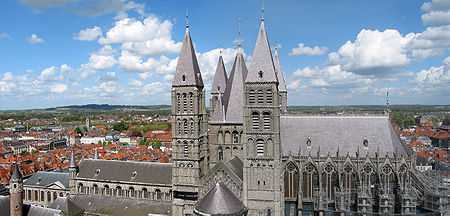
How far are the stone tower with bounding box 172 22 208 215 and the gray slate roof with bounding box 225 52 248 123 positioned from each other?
3176 millimetres

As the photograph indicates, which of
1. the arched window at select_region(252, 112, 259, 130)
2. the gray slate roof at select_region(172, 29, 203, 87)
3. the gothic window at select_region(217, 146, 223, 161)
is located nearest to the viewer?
the arched window at select_region(252, 112, 259, 130)

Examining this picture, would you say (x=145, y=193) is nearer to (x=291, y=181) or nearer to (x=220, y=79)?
(x=220, y=79)

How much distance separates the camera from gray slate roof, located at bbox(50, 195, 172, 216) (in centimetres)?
4474


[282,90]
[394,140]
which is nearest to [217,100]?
[282,90]

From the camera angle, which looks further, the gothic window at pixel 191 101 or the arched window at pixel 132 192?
the arched window at pixel 132 192

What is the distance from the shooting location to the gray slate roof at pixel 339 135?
41.5m

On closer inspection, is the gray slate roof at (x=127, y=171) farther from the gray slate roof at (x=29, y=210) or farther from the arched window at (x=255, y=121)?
the arched window at (x=255, y=121)

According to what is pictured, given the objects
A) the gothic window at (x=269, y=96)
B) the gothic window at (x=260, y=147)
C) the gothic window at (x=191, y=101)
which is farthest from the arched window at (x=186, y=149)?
the gothic window at (x=269, y=96)

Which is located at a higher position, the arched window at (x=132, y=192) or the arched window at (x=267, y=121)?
the arched window at (x=267, y=121)

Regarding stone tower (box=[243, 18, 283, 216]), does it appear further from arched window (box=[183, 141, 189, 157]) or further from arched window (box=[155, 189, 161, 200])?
arched window (box=[155, 189, 161, 200])

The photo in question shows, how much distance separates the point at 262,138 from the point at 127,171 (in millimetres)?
25125

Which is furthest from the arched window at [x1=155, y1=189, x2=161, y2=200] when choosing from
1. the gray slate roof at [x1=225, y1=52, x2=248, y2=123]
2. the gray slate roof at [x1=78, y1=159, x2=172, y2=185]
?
the gray slate roof at [x1=225, y1=52, x2=248, y2=123]

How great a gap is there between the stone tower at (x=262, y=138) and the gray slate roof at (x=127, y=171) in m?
16.9

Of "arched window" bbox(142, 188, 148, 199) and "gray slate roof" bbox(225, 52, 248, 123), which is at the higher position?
"gray slate roof" bbox(225, 52, 248, 123)
